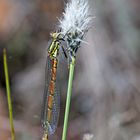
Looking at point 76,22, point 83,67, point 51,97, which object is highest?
point 83,67

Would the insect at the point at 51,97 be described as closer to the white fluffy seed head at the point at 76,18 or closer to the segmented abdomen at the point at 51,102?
the segmented abdomen at the point at 51,102

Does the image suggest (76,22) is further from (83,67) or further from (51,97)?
(83,67)

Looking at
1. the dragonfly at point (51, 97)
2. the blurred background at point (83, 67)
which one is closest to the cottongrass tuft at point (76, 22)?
the dragonfly at point (51, 97)

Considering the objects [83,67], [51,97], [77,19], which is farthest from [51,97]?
[83,67]

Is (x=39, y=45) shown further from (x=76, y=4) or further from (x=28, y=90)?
(x=76, y=4)

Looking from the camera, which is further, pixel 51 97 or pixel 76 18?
pixel 51 97
